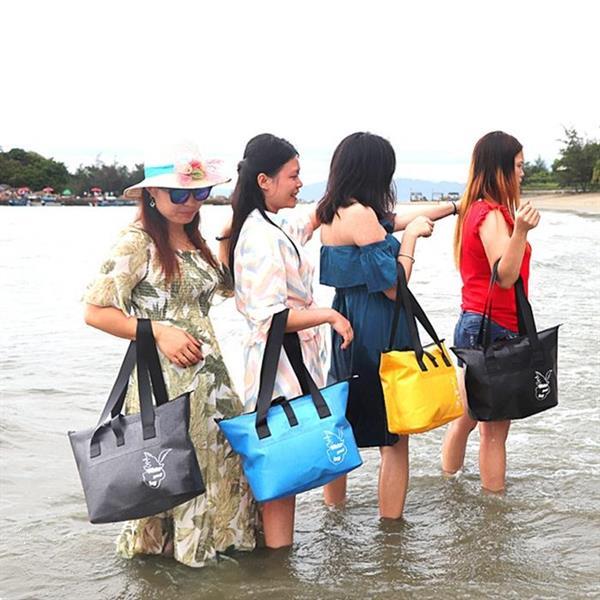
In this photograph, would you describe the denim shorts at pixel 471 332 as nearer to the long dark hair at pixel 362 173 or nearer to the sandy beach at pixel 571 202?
the long dark hair at pixel 362 173

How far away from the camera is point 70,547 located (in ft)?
15.7

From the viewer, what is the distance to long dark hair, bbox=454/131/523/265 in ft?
15.7

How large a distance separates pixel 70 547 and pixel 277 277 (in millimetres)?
1922

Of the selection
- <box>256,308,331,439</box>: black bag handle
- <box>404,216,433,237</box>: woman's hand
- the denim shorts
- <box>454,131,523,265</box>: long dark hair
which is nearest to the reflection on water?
<box>256,308,331,439</box>: black bag handle

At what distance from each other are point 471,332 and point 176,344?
70.4 inches

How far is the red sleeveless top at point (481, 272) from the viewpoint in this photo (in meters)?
4.77

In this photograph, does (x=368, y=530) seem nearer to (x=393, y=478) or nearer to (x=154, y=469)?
(x=393, y=478)

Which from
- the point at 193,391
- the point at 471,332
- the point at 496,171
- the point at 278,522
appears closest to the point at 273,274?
the point at 193,391

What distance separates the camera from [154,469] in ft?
11.6

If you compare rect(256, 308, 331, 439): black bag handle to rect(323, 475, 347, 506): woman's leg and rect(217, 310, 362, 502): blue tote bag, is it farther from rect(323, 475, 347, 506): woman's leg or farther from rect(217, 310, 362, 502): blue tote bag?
rect(323, 475, 347, 506): woman's leg

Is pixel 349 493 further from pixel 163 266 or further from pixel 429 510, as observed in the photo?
pixel 163 266

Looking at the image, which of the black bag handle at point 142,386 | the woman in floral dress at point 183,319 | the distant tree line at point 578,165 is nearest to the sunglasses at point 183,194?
the woman in floral dress at point 183,319

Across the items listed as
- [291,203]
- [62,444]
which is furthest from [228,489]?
[62,444]

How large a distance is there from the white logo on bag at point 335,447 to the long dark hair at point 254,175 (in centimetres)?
92
